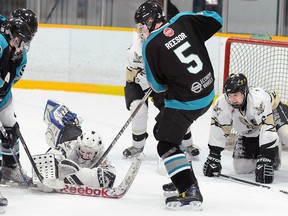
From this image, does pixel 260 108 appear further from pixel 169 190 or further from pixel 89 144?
pixel 89 144

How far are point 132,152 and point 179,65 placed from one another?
Result: 1.62 meters

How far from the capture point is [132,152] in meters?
5.37

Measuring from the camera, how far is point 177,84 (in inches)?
152

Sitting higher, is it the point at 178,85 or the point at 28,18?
the point at 28,18

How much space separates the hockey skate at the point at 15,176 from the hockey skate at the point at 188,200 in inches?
32.9

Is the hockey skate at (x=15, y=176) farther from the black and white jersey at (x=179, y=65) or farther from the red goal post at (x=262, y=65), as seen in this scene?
the red goal post at (x=262, y=65)

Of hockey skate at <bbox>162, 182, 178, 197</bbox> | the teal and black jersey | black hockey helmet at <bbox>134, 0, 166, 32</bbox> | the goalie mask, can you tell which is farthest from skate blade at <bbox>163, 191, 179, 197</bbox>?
the teal and black jersey

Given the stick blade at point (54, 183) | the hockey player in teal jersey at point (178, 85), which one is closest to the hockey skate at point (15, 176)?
the stick blade at point (54, 183)

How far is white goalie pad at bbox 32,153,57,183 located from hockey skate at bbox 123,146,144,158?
1.18 meters

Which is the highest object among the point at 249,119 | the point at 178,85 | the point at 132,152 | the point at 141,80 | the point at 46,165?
the point at 178,85

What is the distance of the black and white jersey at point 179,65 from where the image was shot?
384 cm

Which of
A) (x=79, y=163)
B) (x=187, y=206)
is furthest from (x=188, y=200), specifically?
(x=79, y=163)

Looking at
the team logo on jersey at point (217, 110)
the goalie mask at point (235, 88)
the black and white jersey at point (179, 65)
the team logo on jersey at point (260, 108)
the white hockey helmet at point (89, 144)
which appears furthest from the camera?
the team logo on jersey at point (217, 110)

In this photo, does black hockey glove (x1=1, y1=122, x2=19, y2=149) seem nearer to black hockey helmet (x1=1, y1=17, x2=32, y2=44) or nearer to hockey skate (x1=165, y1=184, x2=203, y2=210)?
black hockey helmet (x1=1, y1=17, x2=32, y2=44)
